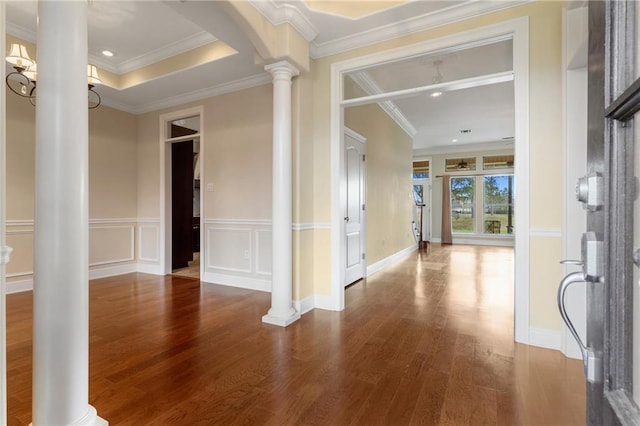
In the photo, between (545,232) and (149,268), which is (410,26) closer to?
(545,232)

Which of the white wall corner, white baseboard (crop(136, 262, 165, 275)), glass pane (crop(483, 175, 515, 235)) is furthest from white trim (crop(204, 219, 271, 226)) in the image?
glass pane (crop(483, 175, 515, 235))

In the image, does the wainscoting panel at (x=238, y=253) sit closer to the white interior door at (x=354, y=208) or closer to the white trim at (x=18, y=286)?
the white interior door at (x=354, y=208)

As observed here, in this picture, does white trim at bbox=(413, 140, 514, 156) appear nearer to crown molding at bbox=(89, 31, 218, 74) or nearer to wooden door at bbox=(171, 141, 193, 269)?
wooden door at bbox=(171, 141, 193, 269)

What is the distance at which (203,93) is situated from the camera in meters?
4.30

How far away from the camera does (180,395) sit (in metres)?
1.71

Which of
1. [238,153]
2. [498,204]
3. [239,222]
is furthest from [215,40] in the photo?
[498,204]

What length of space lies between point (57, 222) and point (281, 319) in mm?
1935

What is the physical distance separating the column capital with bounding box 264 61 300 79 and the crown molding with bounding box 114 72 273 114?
3.31ft

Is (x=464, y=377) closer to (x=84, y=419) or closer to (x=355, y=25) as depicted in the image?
(x=84, y=419)

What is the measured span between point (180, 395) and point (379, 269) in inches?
154

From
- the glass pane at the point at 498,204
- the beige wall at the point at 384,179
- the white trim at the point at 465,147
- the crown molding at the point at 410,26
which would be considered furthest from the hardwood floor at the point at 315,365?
the white trim at the point at 465,147

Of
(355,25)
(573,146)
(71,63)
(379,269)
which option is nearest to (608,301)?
(71,63)

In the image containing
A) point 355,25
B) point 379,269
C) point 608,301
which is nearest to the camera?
point 608,301

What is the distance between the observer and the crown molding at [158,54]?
3.41 metres
